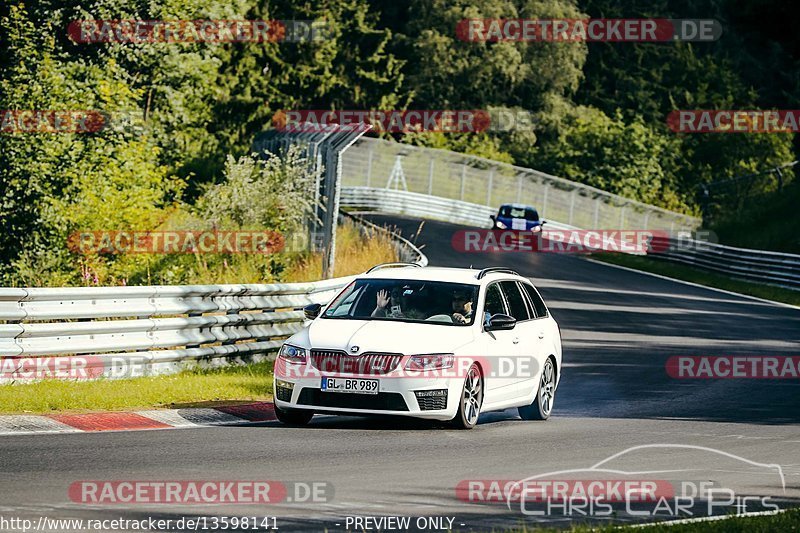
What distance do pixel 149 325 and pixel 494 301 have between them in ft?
14.1

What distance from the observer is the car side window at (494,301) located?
49.0 feet

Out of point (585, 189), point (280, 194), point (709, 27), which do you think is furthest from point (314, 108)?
point (280, 194)

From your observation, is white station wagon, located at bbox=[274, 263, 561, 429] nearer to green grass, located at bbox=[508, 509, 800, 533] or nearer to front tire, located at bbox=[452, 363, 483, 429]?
front tire, located at bbox=[452, 363, 483, 429]

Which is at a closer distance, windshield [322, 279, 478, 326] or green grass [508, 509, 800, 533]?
green grass [508, 509, 800, 533]

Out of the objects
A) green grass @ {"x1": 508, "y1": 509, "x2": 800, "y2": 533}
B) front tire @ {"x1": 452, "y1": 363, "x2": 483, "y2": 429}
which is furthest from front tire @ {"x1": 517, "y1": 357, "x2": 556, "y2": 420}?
green grass @ {"x1": 508, "y1": 509, "x2": 800, "y2": 533}

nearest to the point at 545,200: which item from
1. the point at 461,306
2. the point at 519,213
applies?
the point at 519,213

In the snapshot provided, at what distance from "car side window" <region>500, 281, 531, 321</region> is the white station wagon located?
2cm

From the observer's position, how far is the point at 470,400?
547 inches

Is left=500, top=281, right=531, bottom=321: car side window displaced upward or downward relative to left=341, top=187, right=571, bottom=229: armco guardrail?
downward

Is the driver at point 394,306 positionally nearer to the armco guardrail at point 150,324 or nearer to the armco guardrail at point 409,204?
the armco guardrail at point 150,324

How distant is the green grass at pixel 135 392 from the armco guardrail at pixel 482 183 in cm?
5104

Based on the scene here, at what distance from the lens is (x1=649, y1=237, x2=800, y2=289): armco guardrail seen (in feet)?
137

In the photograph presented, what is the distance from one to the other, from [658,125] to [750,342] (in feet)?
221

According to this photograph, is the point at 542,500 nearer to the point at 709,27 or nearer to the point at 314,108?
the point at 314,108
